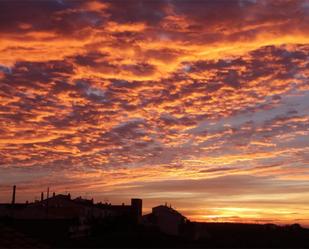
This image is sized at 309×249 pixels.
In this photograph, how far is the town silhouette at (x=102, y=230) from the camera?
5160cm

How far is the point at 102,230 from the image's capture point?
64.6 meters

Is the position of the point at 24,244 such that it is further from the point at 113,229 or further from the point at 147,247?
the point at 113,229

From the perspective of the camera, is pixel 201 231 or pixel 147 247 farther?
pixel 201 231

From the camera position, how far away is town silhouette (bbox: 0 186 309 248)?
5160 cm

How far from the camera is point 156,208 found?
90.4 m

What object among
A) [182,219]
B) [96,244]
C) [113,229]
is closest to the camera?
[96,244]

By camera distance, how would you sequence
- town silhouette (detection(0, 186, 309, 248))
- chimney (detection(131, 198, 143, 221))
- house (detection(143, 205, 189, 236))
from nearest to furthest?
town silhouette (detection(0, 186, 309, 248))
house (detection(143, 205, 189, 236))
chimney (detection(131, 198, 143, 221))

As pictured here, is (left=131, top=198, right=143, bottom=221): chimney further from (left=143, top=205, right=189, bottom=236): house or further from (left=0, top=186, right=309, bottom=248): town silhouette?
(left=143, top=205, right=189, bottom=236): house

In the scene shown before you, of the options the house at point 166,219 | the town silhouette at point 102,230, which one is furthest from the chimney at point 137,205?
the house at point 166,219

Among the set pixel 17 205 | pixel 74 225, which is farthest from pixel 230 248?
pixel 17 205

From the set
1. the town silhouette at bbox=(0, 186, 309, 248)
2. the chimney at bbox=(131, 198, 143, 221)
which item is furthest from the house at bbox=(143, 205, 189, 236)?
the chimney at bbox=(131, 198, 143, 221)

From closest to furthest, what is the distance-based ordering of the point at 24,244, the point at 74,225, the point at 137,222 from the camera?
1. the point at 24,244
2. the point at 74,225
3. the point at 137,222

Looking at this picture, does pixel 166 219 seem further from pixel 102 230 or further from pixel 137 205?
pixel 102 230

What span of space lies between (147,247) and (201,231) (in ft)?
96.6
